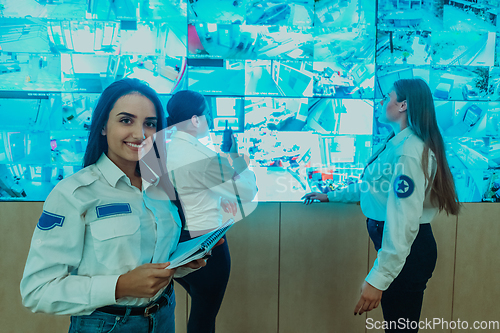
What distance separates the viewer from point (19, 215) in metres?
1.94

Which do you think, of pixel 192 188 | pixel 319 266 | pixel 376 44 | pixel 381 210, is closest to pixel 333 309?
pixel 319 266

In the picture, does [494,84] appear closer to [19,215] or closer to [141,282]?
[141,282]

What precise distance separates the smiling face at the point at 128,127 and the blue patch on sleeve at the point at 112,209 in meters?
0.15

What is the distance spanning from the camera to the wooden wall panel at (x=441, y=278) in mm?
2133

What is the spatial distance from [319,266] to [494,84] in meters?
1.81

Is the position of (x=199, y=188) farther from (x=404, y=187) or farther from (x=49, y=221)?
(x=404, y=187)

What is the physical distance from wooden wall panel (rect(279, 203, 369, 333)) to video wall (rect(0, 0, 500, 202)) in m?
0.20

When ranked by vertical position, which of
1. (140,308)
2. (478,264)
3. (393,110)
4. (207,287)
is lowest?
(478,264)

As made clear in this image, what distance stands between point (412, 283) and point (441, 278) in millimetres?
1091

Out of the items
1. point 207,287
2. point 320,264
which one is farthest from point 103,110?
point 320,264

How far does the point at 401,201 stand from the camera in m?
1.22

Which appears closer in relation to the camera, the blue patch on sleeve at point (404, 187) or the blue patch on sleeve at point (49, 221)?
the blue patch on sleeve at point (49, 221)

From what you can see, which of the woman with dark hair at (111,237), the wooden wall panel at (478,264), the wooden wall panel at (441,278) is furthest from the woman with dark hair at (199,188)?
the wooden wall panel at (478,264)

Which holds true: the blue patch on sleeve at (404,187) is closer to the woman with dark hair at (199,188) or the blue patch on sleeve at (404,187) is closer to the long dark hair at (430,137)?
the long dark hair at (430,137)
